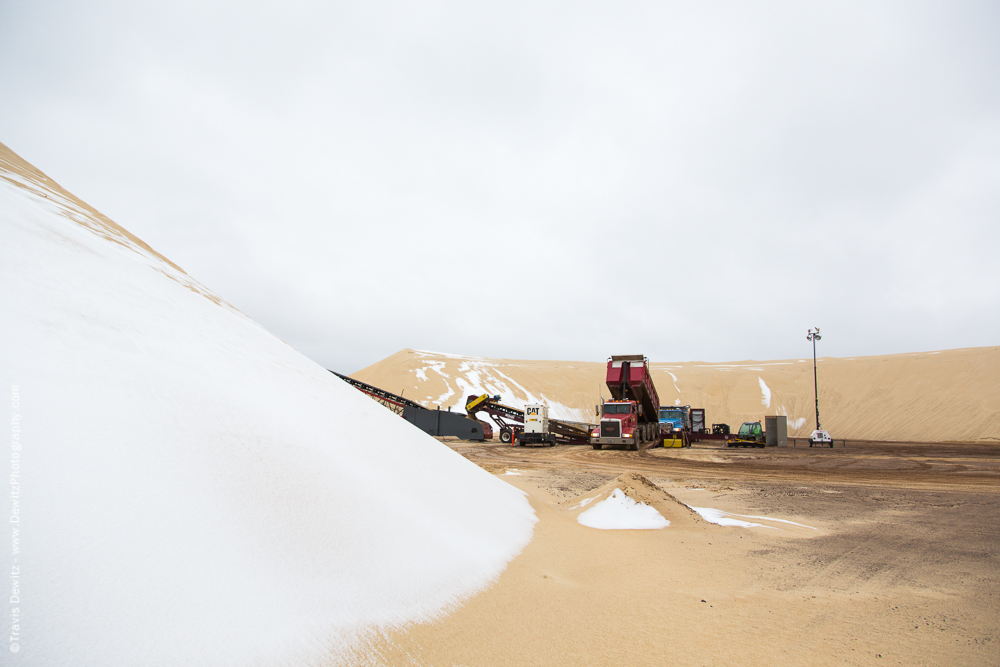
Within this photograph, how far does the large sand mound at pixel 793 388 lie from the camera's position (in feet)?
128

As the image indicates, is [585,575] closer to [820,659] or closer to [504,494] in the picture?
[820,659]

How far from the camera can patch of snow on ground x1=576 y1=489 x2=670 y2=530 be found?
23.4 feet

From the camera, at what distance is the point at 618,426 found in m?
24.5

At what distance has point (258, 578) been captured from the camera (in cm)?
281

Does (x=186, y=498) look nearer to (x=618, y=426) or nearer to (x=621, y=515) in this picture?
(x=621, y=515)

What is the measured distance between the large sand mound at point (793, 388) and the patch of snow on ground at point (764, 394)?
100 millimetres

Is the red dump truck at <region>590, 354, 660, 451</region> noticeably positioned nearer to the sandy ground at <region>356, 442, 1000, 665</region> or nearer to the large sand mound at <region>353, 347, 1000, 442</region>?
the sandy ground at <region>356, 442, 1000, 665</region>

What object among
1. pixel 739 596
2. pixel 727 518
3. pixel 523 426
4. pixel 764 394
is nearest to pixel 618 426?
pixel 523 426

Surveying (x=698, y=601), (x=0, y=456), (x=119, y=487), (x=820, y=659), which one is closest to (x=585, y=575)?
(x=698, y=601)

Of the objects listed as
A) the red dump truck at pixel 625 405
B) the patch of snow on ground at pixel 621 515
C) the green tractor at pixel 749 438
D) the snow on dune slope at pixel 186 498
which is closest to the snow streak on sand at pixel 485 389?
the green tractor at pixel 749 438

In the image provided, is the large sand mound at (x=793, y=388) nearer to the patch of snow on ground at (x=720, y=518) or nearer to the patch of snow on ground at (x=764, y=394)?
the patch of snow on ground at (x=764, y=394)

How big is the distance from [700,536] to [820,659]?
3.62m

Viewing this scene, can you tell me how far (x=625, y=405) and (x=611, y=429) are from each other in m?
1.61

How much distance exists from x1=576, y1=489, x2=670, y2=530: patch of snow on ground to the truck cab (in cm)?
1716
